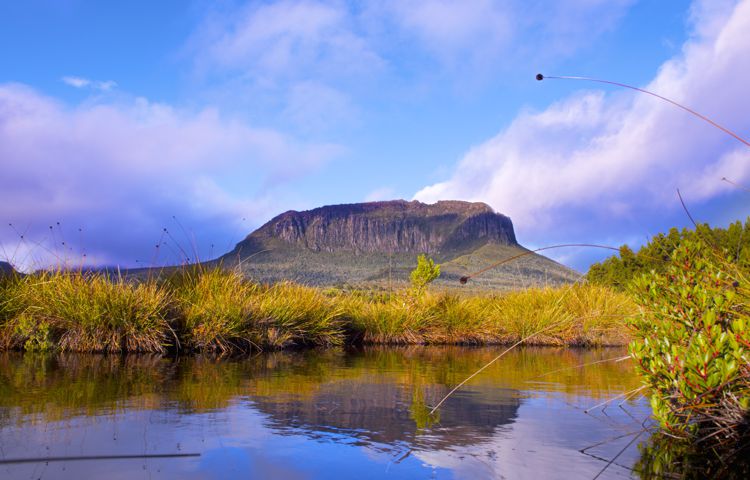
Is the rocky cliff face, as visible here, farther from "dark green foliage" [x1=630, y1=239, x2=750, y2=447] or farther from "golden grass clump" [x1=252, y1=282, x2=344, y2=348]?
"dark green foliage" [x1=630, y1=239, x2=750, y2=447]

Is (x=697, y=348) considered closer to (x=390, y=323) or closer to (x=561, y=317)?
(x=390, y=323)

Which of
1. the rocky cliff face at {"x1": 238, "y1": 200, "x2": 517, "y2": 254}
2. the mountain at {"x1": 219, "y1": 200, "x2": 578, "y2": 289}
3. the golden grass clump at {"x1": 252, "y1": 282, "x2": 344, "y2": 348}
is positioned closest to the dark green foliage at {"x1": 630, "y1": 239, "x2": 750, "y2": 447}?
the golden grass clump at {"x1": 252, "y1": 282, "x2": 344, "y2": 348}

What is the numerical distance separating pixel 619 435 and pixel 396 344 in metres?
9.61

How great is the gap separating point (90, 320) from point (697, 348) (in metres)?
8.27

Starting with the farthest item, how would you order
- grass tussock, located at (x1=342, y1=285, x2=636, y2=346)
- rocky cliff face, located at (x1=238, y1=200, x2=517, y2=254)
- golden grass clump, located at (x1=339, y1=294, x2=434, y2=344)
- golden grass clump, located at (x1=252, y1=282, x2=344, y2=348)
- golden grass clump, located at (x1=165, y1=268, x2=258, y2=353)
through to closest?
rocky cliff face, located at (x1=238, y1=200, x2=517, y2=254) < grass tussock, located at (x1=342, y1=285, x2=636, y2=346) < golden grass clump, located at (x1=339, y1=294, x2=434, y2=344) < golden grass clump, located at (x1=252, y1=282, x2=344, y2=348) < golden grass clump, located at (x1=165, y1=268, x2=258, y2=353)

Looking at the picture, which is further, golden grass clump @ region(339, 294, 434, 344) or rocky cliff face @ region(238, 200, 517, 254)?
rocky cliff face @ region(238, 200, 517, 254)

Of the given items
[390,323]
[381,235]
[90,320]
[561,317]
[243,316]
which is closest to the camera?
[90,320]

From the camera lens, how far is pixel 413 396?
5344mm

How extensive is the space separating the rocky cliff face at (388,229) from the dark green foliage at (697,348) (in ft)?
431

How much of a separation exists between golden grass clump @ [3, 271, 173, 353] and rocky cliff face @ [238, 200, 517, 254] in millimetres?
126024

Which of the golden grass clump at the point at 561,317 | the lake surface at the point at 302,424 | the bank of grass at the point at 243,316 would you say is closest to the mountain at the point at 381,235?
the golden grass clump at the point at 561,317

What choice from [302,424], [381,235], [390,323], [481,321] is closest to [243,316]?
[390,323]

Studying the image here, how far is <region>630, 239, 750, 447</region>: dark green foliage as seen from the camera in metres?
3.22

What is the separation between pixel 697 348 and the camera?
3.29m
